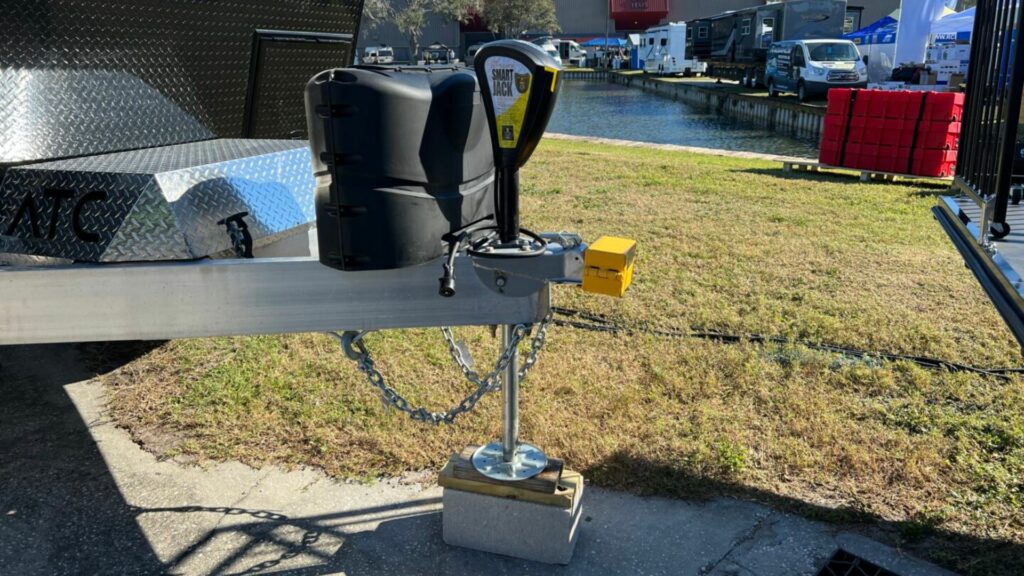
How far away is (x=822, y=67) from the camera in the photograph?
24.3 metres

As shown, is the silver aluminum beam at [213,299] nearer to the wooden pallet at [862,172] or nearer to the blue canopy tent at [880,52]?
the wooden pallet at [862,172]

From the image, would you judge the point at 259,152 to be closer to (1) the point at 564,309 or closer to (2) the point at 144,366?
(2) the point at 144,366

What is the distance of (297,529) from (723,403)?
197cm

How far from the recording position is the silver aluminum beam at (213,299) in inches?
81.7

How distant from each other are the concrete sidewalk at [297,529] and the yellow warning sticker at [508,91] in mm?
1401

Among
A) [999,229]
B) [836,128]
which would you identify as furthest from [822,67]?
[999,229]

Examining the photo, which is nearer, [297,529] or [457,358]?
[457,358]

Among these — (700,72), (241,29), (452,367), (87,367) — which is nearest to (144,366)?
(87,367)

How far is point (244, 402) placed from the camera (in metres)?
3.74

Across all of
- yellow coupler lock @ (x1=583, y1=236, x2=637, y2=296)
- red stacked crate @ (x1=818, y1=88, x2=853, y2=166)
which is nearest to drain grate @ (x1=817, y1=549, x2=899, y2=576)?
yellow coupler lock @ (x1=583, y1=236, x2=637, y2=296)

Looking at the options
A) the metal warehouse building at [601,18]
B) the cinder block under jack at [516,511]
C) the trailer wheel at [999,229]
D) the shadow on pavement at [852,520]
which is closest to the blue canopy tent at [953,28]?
the trailer wheel at [999,229]

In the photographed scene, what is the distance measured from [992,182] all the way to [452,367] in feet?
8.24

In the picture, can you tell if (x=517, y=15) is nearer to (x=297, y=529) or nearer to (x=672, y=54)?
(x=672, y=54)

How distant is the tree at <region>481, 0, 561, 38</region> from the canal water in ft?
129
